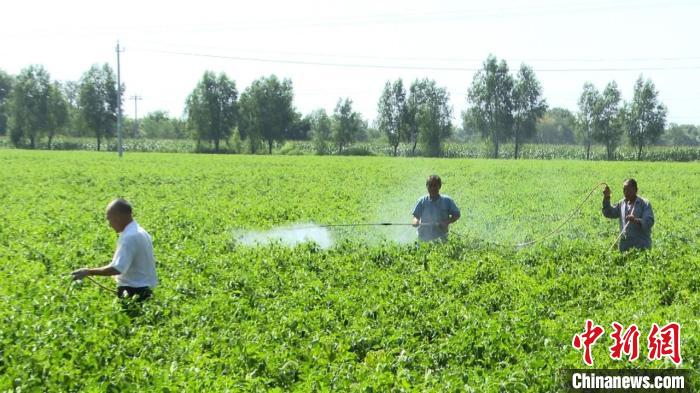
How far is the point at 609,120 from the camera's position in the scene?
92.8m

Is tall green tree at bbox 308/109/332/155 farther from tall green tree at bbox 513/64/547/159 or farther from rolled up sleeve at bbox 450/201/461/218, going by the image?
rolled up sleeve at bbox 450/201/461/218

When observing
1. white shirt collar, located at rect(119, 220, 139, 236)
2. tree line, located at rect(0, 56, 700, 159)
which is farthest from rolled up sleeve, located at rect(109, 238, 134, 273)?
tree line, located at rect(0, 56, 700, 159)

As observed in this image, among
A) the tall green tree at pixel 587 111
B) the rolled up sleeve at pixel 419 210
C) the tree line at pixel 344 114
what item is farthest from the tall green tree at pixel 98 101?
the rolled up sleeve at pixel 419 210

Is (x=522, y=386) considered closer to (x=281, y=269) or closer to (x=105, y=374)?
(x=105, y=374)

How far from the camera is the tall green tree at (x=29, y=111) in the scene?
93.2 meters

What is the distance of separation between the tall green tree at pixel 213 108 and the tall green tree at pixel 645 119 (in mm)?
54343

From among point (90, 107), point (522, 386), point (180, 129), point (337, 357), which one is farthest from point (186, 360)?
point (180, 129)

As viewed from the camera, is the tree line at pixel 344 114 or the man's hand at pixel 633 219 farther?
the tree line at pixel 344 114

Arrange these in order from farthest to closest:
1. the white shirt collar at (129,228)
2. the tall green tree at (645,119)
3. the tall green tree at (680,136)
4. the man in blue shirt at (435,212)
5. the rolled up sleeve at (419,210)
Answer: the tall green tree at (680,136) → the tall green tree at (645,119) → the rolled up sleeve at (419,210) → the man in blue shirt at (435,212) → the white shirt collar at (129,228)

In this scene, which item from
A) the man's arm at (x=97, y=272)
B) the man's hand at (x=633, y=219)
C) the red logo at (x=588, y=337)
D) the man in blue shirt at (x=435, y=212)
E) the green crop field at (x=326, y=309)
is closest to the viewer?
Result: the green crop field at (x=326, y=309)

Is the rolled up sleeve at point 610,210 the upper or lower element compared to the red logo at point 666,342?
upper

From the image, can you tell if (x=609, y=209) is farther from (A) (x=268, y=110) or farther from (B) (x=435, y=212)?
(A) (x=268, y=110)

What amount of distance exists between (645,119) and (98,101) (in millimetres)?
72568

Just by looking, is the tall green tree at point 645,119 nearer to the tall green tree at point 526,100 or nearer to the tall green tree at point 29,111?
the tall green tree at point 526,100
